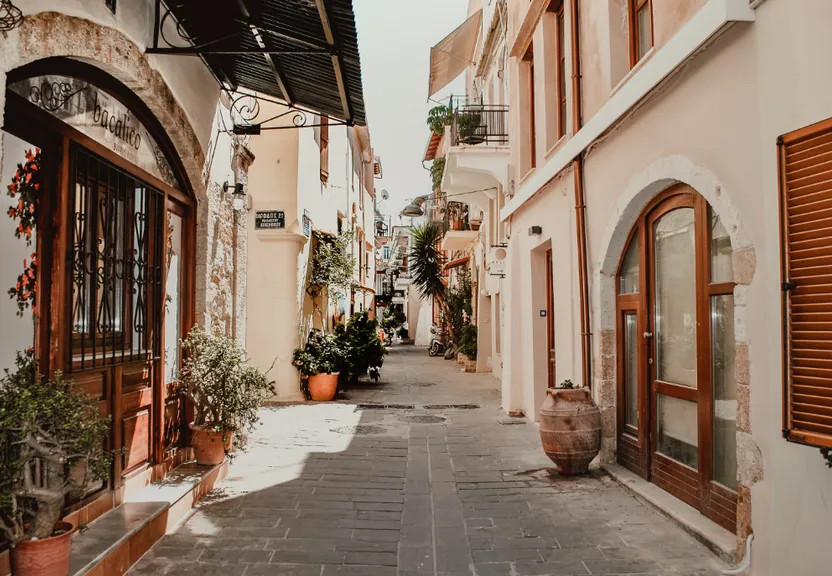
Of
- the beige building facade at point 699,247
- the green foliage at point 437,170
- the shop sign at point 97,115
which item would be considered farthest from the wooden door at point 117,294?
the green foliage at point 437,170

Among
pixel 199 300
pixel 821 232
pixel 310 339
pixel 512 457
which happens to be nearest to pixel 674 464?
pixel 512 457

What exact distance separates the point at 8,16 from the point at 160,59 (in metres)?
2.06

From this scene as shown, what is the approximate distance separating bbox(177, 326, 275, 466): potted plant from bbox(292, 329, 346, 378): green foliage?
5154 mm

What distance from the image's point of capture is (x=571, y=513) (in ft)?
16.5

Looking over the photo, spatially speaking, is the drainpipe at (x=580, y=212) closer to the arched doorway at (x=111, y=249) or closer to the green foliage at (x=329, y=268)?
the arched doorway at (x=111, y=249)

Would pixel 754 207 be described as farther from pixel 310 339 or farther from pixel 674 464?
pixel 310 339

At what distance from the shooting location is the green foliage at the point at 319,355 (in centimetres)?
1111

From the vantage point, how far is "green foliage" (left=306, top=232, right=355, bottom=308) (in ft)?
41.2

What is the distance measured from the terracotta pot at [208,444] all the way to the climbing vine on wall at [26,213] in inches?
92.5

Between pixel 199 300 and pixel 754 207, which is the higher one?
pixel 754 207

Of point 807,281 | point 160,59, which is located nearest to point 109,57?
point 160,59

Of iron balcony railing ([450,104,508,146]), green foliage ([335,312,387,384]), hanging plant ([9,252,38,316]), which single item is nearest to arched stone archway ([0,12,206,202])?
hanging plant ([9,252,38,316])

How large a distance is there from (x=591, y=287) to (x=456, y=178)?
279 inches

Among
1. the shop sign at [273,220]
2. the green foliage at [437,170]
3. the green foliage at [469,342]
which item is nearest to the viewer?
the shop sign at [273,220]
